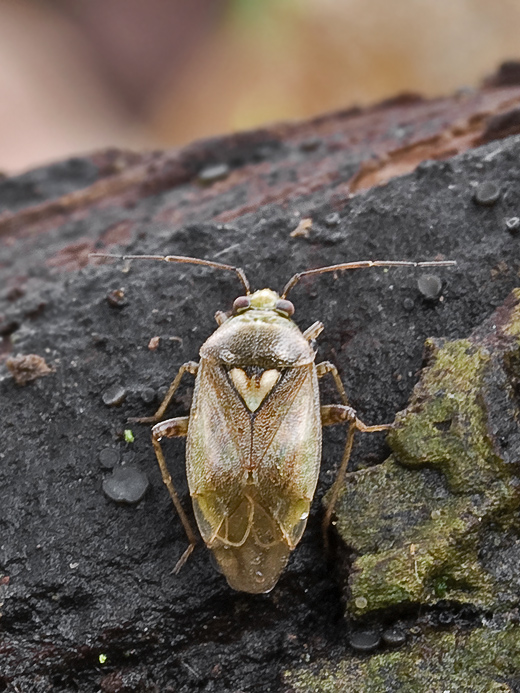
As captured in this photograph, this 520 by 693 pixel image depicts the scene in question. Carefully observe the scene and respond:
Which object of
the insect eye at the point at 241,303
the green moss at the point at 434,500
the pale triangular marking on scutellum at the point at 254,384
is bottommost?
the green moss at the point at 434,500

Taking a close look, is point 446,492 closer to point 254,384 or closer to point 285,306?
point 254,384

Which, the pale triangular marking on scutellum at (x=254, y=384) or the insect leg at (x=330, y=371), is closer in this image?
the pale triangular marking on scutellum at (x=254, y=384)

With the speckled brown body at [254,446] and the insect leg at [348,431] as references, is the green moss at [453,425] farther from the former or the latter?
the speckled brown body at [254,446]

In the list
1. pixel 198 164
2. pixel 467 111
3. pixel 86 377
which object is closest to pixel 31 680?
pixel 86 377

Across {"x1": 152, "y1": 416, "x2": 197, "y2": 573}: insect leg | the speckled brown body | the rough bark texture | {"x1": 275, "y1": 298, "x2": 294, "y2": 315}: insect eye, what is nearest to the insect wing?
the speckled brown body

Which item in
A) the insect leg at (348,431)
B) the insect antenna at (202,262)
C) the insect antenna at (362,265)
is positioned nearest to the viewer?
the insect leg at (348,431)

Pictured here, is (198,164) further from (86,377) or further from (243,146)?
(86,377)

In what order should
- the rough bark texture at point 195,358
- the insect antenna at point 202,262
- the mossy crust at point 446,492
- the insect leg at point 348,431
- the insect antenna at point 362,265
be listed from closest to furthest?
1. the mossy crust at point 446,492
2. the rough bark texture at point 195,358
3. the insect leg at point 348,431
4. the insect antenna at point 362,265
5. the insect antenna at point 202,262

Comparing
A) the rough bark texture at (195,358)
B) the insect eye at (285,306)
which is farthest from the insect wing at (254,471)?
the insect eye at (285,306)
